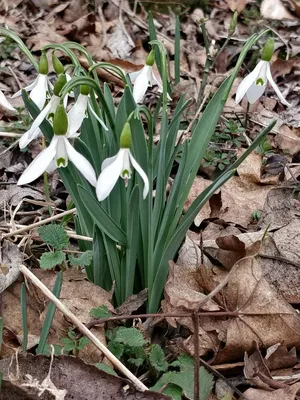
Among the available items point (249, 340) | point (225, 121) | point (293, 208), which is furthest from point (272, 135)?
point (249, 340)

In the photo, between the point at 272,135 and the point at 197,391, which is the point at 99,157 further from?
the point at 272,135

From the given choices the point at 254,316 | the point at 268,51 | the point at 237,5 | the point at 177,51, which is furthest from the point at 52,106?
the point at 237,5

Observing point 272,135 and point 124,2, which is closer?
point 272,135

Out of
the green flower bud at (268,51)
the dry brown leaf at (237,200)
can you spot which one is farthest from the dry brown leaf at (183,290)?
the green flower bud at (268,51)

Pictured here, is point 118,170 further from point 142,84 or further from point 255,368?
point 255,368

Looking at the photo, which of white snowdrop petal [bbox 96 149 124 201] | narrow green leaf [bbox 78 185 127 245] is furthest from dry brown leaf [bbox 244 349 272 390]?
white snowdrop petal [bbox 96 149 124 201]

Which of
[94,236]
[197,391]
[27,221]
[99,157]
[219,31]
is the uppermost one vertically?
[99,157]
